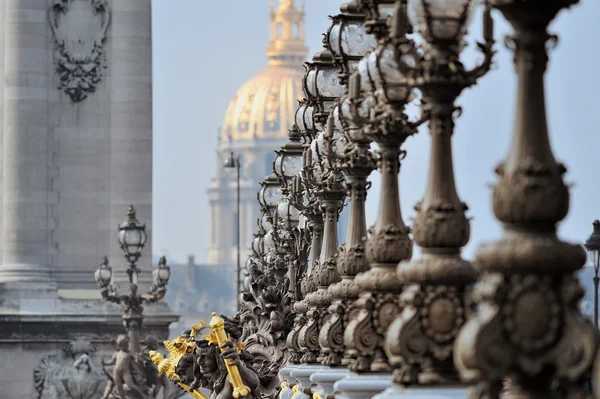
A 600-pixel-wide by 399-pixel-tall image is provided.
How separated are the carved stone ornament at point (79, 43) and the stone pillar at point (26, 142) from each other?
1.18 ft

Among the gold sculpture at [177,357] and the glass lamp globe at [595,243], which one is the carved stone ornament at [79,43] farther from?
the gold sculpture at [177,357]

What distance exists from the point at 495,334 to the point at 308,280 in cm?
1441

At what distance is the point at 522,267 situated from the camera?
9336 mm

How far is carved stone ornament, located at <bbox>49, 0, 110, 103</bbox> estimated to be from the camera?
6531 centimetres

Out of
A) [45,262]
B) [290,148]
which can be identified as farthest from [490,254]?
[45,262]

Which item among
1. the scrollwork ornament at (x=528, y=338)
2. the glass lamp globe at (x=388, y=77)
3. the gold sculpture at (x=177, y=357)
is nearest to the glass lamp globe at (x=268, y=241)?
the gold sculpture at (x=177, y=357)

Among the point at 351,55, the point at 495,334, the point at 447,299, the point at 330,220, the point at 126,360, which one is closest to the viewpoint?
the point at 495,334

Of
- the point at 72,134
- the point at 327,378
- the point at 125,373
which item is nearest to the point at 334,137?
the point at 327,378

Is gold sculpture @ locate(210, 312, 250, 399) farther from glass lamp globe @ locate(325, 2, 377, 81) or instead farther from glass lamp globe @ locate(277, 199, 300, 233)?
glass lamp globe @ locate(277, 199, 300, 233)

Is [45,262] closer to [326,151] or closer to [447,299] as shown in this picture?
[326,151]

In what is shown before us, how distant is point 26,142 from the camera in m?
64.9

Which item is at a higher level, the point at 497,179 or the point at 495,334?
the point at 497,179

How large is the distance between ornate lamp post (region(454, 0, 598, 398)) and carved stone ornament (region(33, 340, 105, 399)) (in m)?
50.3

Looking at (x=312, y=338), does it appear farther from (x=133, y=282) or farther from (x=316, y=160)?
→ (x=133, y=282)
